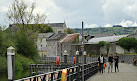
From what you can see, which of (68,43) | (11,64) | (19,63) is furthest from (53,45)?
(11,64)

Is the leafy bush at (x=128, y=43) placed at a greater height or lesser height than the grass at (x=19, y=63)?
greater

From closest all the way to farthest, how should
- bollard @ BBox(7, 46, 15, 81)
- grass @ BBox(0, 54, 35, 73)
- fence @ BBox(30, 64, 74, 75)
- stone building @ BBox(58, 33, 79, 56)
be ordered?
bollard @ BBox(7, 46, 15, 81), fence @ BBox(30, 64, 74, 75), grass @ BBox(0, 54, 35, 73), stone building @ BBox(58, 33, 79, 56)

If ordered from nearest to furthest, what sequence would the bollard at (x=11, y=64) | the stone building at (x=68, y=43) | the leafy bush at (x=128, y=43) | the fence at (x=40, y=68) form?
1. the bollard at (x=11, y=64)
2. the fence at (x=40, y=68)
3. the leafy bush at (x=128, y=43)
4. the stone building at (x=68, y=43)

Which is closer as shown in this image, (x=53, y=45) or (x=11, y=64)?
(x=11, y=64)

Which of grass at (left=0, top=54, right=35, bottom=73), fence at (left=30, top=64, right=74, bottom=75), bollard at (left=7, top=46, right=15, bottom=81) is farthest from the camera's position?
grass at (left=0, top=54, right=35, bottom=73)

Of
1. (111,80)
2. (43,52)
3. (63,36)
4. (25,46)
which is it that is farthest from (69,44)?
(111,80)

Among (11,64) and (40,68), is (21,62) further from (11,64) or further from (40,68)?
(11,64)


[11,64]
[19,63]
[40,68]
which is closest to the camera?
[11,64]

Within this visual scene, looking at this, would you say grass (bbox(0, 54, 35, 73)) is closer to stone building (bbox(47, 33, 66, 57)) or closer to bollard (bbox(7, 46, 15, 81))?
bollard (bbox(7, 46, 15, 81))

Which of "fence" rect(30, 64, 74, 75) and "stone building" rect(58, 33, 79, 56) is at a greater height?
"stone building" rect(58, 33, 79, 56)

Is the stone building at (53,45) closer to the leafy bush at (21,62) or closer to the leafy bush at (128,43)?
the leafy bush at (128,43)

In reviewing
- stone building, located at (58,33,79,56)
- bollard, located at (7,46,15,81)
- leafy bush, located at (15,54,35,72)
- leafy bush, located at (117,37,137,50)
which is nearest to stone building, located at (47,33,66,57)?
stone building, located at (58,33,79,56)

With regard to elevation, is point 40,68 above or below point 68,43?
below

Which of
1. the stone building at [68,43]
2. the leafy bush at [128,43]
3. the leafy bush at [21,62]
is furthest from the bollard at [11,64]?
the stone building at [68,43]
